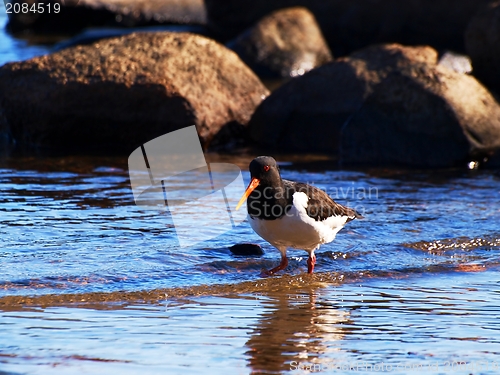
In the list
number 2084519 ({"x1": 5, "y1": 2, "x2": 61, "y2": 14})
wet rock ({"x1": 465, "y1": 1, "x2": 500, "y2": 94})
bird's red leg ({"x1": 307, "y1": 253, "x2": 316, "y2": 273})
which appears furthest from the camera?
number 2084519 ({"x1": 5, "y1": 2, "x2": 61, "y2": 14})

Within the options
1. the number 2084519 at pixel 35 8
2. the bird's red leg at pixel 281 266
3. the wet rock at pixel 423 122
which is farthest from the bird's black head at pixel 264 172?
the number 2084519 at pixel 35 8

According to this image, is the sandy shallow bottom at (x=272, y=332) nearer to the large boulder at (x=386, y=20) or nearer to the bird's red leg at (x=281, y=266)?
the bird's red leg at (x=281, y=266)

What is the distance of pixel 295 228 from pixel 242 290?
600 millimetres

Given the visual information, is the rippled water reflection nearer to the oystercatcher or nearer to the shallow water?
the shallow water

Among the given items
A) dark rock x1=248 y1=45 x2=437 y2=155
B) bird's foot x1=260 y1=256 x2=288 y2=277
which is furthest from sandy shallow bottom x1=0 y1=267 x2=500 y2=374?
dark rock x1=248 y1=45 x2=437 y2=155

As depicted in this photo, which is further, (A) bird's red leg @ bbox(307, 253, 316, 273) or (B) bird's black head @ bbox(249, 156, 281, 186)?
(A) bird's red leg @ bbox(307, 253, 316, 273)

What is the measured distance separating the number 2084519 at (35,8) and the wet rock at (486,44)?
53.5ft

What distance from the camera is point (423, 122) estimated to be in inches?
397

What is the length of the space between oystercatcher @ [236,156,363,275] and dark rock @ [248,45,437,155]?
5124mm

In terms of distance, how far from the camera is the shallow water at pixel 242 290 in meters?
4.32

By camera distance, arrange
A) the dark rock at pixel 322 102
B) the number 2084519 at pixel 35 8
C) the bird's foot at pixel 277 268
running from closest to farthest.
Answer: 1. the bird's foot at pixel 277 268
2. the dark rock at pixel 322 102
3. the number 2084519 at pixel 35 8

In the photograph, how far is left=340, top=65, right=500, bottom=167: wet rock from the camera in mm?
10000

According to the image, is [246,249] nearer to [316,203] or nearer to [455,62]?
[316,203]

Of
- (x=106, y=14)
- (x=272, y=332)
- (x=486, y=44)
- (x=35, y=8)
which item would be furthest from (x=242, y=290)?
(x=35, y=8)
